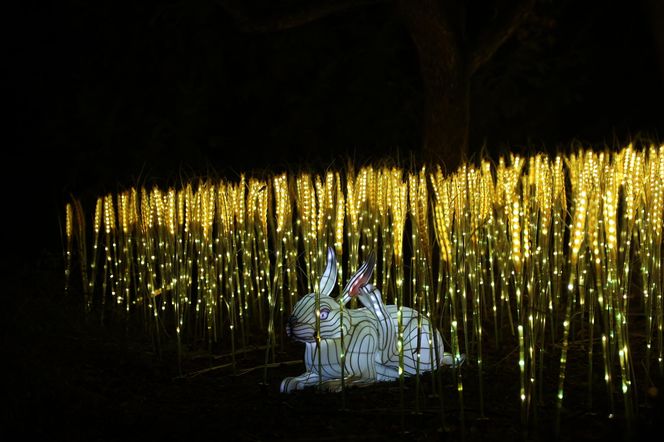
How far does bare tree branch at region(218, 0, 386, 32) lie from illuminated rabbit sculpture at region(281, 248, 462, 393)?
10.6ft

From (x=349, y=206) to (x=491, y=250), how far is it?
0.71m

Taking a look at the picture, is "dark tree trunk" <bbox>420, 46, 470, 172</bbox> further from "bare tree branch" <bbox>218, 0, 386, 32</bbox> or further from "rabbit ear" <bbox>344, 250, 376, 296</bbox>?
"rabbit ear" <bbox>344, 250, 376, 296</bbox>

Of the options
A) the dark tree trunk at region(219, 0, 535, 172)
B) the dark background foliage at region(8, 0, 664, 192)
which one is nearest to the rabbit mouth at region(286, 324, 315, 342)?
the dark tree trunk at region(219, 0, 535, 172)

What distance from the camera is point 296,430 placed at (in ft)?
10.1

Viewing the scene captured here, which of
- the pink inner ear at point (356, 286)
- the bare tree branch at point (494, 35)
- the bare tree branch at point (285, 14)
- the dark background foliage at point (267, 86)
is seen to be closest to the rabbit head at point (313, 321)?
the pink inner ear at point (356, 286)

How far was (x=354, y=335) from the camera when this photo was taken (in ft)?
11.3

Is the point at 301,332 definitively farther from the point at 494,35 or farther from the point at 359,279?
the point at 494,35

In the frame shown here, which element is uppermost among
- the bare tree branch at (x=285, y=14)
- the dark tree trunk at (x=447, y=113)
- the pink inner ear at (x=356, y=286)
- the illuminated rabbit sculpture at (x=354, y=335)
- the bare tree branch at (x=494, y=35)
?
the bare tree branch at (x=285, y=14)

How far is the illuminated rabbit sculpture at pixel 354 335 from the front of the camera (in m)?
3.38

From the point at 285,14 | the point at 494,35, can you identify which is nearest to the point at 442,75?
the point at 494,35

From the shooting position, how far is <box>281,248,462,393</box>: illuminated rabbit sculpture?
3.38 m

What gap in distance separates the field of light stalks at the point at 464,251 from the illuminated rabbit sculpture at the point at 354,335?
4.5 inches

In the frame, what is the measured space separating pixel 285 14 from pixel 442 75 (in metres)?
1.26

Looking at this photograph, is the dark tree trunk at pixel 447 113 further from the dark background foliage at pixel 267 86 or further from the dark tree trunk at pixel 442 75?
the dark background foliage at pixel 267 86
